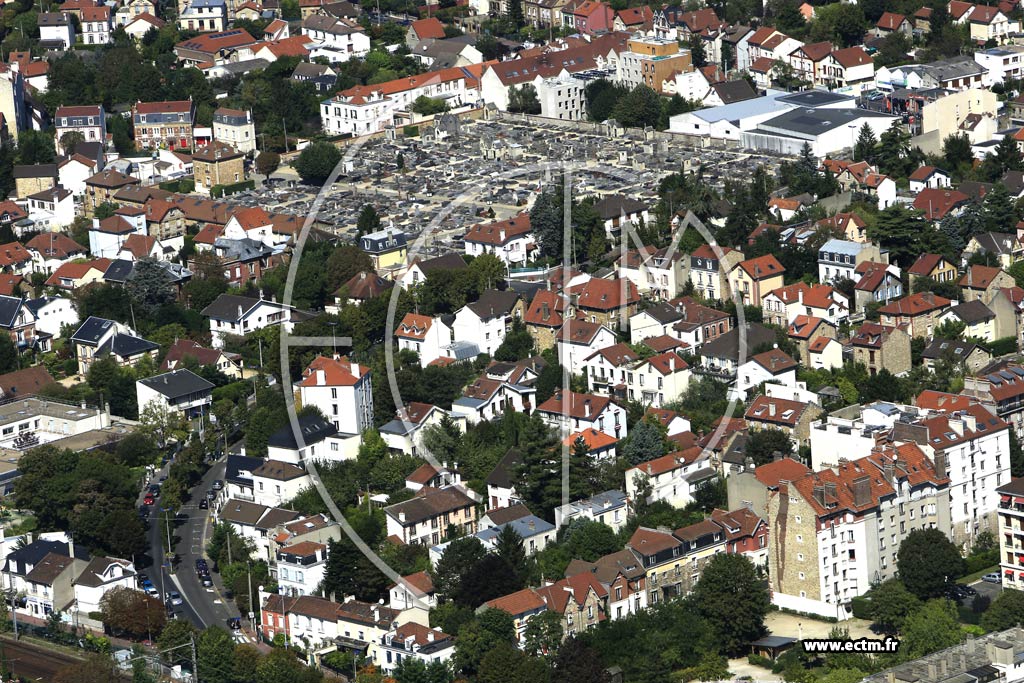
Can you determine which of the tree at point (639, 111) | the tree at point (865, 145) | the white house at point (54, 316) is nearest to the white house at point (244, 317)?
the white house at point (54, 316)

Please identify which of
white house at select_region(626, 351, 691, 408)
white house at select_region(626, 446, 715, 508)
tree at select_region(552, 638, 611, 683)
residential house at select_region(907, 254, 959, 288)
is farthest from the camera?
residential house at select_region(907, 254, 959, 288)

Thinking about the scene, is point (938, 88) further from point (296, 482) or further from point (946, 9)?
point (296, 482)

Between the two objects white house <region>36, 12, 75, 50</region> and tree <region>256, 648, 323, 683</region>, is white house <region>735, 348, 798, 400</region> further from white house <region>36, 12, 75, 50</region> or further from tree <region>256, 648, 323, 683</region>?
white house <region>36, 12, 75, 50</region>

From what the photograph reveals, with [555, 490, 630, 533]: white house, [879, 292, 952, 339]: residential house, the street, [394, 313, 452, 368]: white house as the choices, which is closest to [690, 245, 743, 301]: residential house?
[879, 292, 952, 339]: residential house

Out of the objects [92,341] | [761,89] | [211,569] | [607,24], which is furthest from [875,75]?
[211,569]

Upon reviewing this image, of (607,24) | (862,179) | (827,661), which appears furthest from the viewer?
(607,24)

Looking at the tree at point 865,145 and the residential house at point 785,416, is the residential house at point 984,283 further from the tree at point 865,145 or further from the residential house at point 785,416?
the tree at point 865,145
